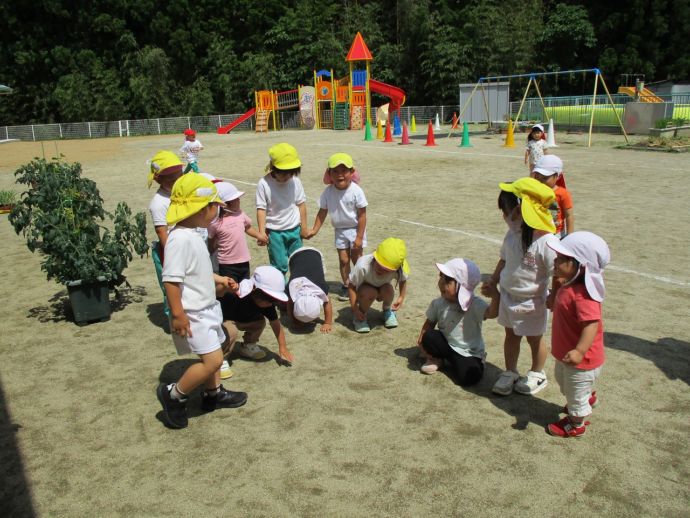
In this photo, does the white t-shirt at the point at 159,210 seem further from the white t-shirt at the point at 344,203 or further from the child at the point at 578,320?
the child at the point at 578,320

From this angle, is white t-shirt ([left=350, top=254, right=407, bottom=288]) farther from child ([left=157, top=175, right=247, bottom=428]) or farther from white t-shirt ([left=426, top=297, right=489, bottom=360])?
child ([left=157, top=175, right=247, bottom=428])

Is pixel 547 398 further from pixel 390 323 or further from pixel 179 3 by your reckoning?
pixel 179 3

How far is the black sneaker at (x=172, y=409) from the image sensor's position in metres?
3.85

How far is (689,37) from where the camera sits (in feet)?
132

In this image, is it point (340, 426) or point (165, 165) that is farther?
point (165, 165)

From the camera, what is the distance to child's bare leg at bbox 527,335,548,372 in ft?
13.3

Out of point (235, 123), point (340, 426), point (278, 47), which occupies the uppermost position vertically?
point (278, 47)

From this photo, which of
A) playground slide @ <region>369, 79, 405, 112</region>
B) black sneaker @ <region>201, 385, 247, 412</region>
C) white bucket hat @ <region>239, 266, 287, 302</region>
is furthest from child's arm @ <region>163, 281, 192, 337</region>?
playground slide @ <region>369, 79, 405, 112</region>

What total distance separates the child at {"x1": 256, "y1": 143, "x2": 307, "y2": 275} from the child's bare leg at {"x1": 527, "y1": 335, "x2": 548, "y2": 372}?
2.57 metres

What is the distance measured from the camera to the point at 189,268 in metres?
3.60

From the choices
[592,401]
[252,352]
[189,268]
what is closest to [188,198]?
[189,268]

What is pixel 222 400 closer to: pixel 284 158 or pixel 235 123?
pixel 284 158

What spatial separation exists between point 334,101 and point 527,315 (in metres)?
34.0

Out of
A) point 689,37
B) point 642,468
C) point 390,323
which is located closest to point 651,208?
point 390,323
